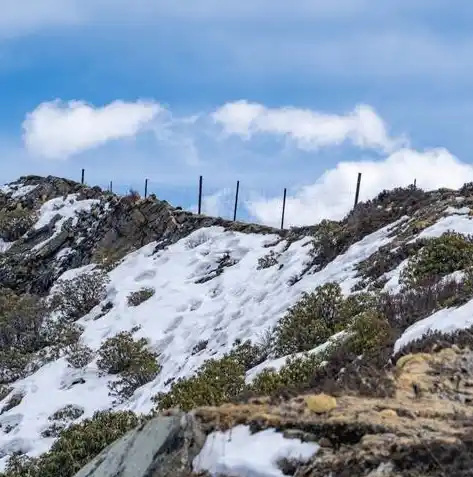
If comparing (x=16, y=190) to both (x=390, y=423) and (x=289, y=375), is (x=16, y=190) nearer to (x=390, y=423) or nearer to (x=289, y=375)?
(x=289, y=375)

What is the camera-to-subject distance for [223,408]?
6852 mm

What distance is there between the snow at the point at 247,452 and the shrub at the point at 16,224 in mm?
37997

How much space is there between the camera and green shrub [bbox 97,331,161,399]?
17.4 metres

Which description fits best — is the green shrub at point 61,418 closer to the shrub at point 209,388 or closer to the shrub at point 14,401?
the shrub at point 14,401

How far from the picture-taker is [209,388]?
11.7 meters

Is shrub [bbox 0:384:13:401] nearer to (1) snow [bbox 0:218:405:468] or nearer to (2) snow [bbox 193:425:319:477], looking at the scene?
(1) snow [bbox 0:218:405:468]

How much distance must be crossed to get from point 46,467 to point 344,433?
25.4 ft

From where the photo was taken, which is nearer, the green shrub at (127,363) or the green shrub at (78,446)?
the green shrub at (78,446)

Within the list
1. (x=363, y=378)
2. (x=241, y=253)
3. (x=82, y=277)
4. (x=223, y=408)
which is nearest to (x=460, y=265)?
(x=363, y=378)

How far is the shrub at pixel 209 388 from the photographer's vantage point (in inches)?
444

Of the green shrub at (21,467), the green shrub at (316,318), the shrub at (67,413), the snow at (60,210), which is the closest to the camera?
the green shrub at (21,467)

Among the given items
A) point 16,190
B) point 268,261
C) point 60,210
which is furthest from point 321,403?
point 16,190

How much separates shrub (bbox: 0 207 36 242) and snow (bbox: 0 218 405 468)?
45.6 ft

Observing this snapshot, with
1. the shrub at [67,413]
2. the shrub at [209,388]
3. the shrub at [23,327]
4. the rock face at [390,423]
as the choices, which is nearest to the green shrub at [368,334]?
the shrub at [209,388]
